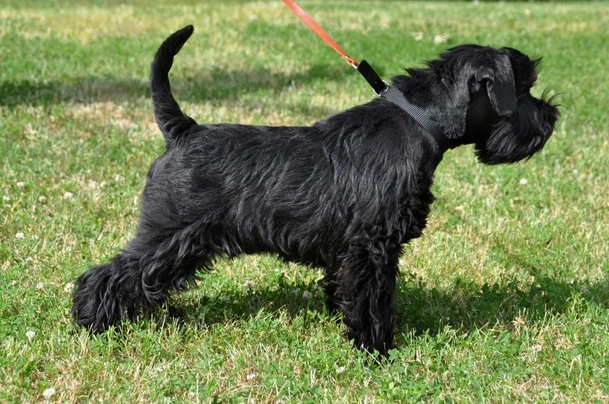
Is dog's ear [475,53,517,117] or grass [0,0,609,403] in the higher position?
dog's ear [475,53,517,117]

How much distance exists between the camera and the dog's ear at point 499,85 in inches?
166

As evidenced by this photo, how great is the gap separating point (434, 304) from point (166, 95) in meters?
2.12

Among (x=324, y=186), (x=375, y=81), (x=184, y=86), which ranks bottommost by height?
(x=184, y=86)

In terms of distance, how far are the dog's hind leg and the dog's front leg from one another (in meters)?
0.77

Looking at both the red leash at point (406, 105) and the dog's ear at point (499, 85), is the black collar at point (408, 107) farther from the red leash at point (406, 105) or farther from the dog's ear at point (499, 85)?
the dog's ear at point (499, 85)

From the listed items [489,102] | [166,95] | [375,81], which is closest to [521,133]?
[489,102]

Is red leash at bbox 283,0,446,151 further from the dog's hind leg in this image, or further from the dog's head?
the dog's hind leg

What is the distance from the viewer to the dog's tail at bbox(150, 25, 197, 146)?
4367 millimetres

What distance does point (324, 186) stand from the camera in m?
4.30

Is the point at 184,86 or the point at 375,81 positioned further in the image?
the point at 184,86

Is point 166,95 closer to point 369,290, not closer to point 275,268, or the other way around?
A: point 369,290

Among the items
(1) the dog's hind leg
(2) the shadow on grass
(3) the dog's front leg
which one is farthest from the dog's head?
(2) the shadow on grass

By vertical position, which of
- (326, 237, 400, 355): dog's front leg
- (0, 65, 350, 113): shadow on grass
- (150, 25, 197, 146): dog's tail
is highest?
(150, 25, 197, 146): dog's tail

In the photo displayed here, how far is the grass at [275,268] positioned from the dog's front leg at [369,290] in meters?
0.15
